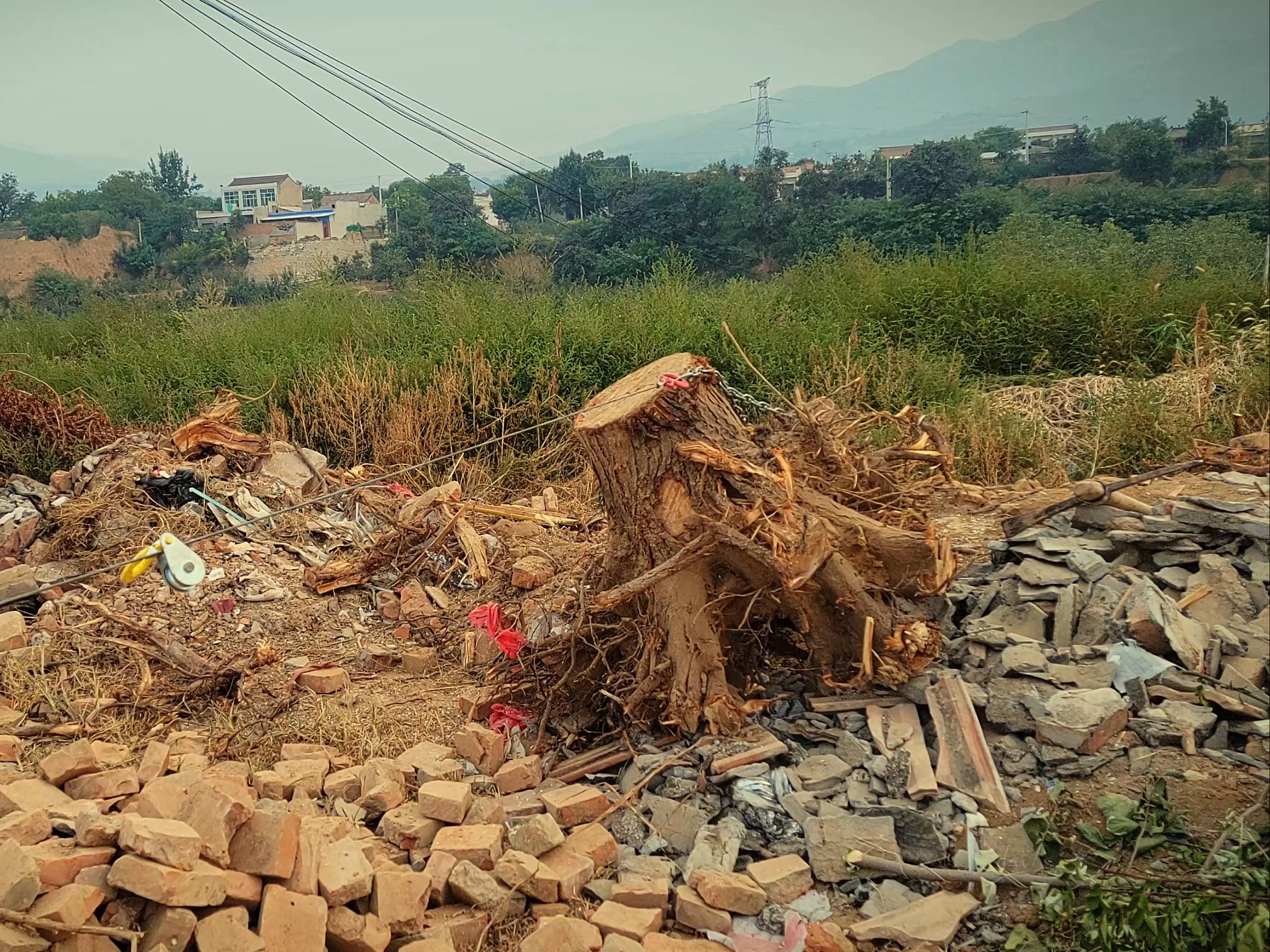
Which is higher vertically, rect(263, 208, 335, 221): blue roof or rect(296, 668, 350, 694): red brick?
rect(263, 208, 335, 221): blue roof

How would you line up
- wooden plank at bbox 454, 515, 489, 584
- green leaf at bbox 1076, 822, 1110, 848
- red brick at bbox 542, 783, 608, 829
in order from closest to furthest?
1. green leaf at bbox 1076, 822, 1110, 848
2. red brick at bbox 542, 783, 608, 829
3. wooden plank at bbox 454, 515, 489, 584

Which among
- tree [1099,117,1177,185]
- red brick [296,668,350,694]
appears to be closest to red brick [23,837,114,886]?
red brick [296,668,350,694]

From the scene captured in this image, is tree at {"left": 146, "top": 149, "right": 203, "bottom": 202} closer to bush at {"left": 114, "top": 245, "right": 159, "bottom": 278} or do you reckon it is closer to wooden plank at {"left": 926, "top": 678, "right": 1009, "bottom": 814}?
bush at {"left": 114, "top": 245, "right": 159, "bottom": 278}

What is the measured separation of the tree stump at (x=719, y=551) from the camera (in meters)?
3.59

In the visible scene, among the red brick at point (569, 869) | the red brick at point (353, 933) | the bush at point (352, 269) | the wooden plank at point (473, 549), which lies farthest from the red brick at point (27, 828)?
the bush at point (352, 269)

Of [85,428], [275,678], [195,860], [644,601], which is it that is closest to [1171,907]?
[644,601]

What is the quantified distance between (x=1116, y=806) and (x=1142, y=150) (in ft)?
34.5

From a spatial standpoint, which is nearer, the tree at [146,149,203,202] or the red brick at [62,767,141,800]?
the red brick at [62,767,141,800]

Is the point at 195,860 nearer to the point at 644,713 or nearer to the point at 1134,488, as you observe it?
the point at 644,713

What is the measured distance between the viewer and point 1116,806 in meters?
3.01

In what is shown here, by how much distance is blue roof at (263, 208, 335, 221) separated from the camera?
21.8 meters

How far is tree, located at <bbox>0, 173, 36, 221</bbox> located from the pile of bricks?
785 inches

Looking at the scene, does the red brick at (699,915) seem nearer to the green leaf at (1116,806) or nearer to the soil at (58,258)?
the green leaf at (1116,806)

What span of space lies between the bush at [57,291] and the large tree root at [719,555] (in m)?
11.6
